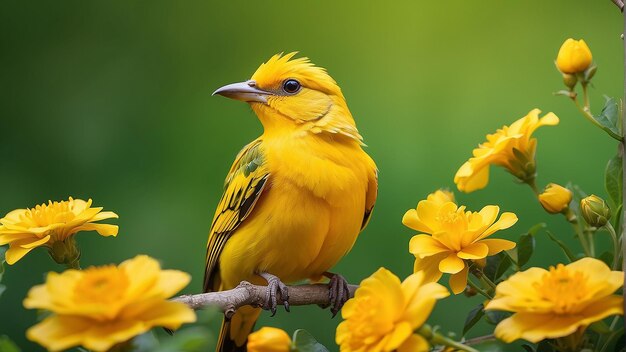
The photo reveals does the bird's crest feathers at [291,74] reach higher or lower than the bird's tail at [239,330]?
higher

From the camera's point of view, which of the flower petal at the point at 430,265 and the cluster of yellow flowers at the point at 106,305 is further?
the flower petal at the point at 430,265

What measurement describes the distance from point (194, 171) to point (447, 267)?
1566mm

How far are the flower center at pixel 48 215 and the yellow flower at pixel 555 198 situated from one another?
555 mm

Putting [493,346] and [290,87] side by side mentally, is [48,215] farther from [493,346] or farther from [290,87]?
[290,87]

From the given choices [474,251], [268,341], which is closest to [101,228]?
[268,341]

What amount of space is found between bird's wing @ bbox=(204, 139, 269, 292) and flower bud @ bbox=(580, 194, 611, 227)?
705mm

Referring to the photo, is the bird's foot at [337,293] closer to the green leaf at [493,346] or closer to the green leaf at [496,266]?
the green leaf at [496,266]

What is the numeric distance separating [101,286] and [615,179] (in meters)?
0.59

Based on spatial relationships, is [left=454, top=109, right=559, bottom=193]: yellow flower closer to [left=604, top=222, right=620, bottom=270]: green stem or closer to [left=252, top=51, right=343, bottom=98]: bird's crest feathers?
[left=604, top=222, right=620, bottom=270]: green stem

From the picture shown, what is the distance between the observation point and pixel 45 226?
999 millimetres

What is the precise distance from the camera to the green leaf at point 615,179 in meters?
0.93

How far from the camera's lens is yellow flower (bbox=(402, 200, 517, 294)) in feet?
3.04

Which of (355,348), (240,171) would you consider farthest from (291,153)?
(355,348)

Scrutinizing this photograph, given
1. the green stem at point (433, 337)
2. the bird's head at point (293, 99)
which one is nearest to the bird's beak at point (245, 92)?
the bird's head at point (293, 99)
